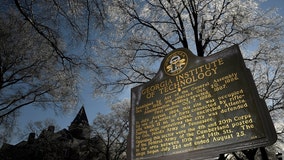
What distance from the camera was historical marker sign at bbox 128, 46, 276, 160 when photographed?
12.6ft

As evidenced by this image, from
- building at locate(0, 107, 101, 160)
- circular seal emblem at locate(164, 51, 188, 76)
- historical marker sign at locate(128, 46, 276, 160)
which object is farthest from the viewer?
building at locate(0, 107, 101, 160)

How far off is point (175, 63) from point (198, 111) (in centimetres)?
162

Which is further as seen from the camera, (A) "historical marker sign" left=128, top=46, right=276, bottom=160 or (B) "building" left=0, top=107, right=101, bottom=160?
(B) "building" left=0, top=107, right=101, bottom=160

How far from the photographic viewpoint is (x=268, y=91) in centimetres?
1561

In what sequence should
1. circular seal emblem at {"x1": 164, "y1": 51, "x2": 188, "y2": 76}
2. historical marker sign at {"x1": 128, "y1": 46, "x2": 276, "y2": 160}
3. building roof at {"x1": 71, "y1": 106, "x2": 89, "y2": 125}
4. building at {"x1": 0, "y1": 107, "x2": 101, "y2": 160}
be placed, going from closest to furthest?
1. historical marker sign at {"x1": 128, "y1": 46, "x2": 276, "y2": 160}
2. circular seal emblem at {"x1": 164, "y1": 51, "x2": 188, "y2": 76}
3. building at {"x1": 0, "y1": 107, "x2": 101, "y2": 160}
4. building roof at {"x1": 71, "y1": 106, "x2": 89, "y2": 125}

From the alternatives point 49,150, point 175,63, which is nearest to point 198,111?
point 175,63

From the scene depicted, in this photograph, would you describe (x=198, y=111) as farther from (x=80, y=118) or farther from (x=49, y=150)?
(x=80, y=118)

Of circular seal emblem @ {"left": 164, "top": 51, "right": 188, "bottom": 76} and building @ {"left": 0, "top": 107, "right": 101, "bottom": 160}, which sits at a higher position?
building @ {"left": 0, "top": 107, "right": 101, "bottom": 160}

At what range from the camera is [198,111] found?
14.9 ft

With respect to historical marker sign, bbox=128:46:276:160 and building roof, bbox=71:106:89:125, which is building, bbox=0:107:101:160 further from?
historical marker sign, bbox=128:46:276:160

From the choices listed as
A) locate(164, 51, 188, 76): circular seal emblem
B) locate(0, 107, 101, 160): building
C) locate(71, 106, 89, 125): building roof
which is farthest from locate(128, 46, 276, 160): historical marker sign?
locate(71, 106, 89, 125): building roof

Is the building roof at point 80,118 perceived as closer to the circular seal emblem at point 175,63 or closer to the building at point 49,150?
the building at point 49,150

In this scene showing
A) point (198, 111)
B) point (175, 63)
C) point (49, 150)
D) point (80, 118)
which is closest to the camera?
point (198, 111)

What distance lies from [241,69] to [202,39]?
Answer: 558 centimetres
